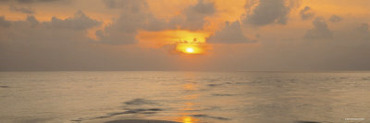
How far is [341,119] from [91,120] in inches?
730

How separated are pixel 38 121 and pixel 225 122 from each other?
1380cm

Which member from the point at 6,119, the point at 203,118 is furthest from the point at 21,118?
the point at 203,118

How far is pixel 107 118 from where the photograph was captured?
22969 mm

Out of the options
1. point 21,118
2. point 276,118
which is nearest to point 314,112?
point 276,118

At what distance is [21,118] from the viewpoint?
23.3 metres

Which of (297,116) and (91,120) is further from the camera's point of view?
(297,116)

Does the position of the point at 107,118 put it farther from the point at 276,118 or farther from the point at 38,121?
the point at 276,118

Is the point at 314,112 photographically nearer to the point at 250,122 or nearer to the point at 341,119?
the point at 341,119

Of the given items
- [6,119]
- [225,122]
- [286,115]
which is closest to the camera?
[225,122]

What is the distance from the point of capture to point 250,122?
69.3ft

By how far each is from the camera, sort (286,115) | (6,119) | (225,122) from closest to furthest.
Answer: (225,122) < (6,119) < (286,115)

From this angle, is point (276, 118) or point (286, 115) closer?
point (276, 118)

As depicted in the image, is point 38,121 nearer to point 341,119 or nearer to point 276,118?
point 276,118

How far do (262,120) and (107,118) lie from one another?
1182 centimetres
